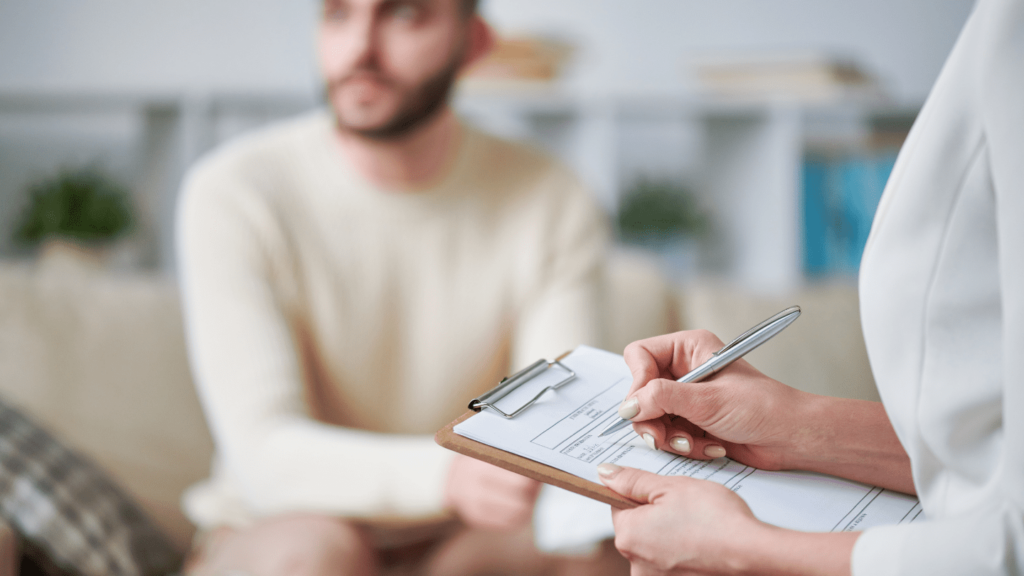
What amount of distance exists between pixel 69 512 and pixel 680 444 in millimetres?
633

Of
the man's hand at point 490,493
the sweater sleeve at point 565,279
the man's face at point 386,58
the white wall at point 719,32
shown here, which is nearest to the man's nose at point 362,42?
the man's face at point 386,58

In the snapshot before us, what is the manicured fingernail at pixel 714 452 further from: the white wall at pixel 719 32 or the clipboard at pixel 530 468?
the white wall at pixel 719 32

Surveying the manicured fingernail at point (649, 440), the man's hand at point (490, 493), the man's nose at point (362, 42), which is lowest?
the man's hand at point (490, 493)

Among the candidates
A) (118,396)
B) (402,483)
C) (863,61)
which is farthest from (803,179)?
(118,396)

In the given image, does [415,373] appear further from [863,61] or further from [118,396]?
[863,61]

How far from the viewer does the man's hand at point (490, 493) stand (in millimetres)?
568

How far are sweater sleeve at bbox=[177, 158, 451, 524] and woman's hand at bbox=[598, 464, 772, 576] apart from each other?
0.36 metres

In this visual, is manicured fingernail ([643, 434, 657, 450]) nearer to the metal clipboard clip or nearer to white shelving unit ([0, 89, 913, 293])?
the metal clipboard clip

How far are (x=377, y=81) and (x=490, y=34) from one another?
6.2 inches

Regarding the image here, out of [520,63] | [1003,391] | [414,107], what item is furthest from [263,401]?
[520,63]

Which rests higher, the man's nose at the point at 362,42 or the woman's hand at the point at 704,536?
the man's nose at the point at 362,42

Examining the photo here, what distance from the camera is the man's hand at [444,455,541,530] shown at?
1.86ft

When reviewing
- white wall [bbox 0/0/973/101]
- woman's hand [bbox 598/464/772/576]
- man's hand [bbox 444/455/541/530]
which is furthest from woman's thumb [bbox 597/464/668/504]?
white wall [bbox 0/0/973/101]

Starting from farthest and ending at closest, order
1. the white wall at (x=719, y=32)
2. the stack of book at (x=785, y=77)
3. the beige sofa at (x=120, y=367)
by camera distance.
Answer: the white wall at (x=719, y=32), the stack of book at (x=785, y=77), the beige sofa at (x=120, y=367)
